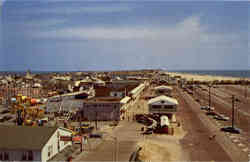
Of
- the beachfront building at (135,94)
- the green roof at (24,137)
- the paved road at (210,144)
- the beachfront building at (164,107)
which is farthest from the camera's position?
the beachfront building at (135,94)

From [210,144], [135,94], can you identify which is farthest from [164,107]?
[135,94]

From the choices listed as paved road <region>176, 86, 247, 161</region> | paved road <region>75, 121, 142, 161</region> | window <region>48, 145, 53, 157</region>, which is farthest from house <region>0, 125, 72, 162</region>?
paved road <region>176, 86, 247, 161</region>

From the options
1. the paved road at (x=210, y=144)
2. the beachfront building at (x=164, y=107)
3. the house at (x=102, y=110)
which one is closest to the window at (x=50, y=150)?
the paved road at (x=210, y=144)

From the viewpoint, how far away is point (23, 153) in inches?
900

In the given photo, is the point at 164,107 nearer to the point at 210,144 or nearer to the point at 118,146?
the point at 210,144

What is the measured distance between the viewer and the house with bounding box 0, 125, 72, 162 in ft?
74.8

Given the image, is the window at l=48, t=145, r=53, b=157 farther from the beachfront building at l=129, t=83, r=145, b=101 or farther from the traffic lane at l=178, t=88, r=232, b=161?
the beachfront building at l=129, t=83, r=145, b=101

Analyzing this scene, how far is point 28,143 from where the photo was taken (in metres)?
23.1

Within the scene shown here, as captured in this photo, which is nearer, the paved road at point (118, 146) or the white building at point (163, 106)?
the paved road at point (118, 146)

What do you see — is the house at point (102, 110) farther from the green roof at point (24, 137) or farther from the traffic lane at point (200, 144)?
the green roof at point (24, 137)

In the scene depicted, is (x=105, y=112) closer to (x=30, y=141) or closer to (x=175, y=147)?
(x=175, y=147)

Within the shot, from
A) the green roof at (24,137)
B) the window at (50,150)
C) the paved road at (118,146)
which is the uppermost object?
the green roof at (24,137)

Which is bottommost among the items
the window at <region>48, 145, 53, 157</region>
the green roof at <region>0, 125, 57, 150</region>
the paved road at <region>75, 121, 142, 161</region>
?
the paved road at <region>75, 121, 142, 161</region>

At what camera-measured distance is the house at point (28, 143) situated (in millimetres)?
22812
